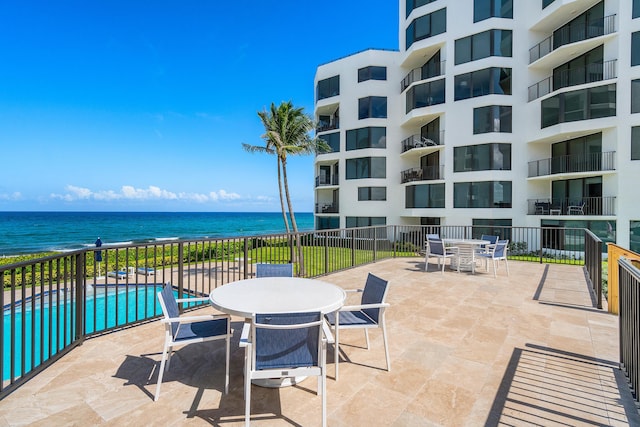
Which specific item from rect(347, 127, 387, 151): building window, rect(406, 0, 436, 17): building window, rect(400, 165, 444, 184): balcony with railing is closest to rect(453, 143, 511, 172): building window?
rect(400, 165, 444, 184): balcony with railing

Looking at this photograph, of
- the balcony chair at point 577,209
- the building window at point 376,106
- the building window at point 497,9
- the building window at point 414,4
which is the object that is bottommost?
the balcony chair at point 577,209

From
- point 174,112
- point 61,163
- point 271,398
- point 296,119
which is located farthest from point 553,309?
point 61,163

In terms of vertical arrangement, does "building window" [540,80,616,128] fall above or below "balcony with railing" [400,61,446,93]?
below

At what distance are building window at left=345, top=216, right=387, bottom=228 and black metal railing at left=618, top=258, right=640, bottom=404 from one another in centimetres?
1804

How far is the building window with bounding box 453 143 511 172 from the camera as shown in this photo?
16344 millimetres

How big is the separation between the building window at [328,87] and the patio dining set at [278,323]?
21327 mm

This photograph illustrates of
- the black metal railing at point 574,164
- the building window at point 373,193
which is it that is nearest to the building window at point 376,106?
the building window at point 373,193

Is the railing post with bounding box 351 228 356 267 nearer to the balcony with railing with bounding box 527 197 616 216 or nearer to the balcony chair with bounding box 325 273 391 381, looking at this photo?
the balcony chair with bounding box 325 273 391 381

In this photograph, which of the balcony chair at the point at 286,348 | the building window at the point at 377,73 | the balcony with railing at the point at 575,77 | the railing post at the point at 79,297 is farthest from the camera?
the building window at the point at 377,73

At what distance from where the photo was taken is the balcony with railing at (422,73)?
59.2 feet

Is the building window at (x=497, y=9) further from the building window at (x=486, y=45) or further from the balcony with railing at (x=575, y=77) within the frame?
the balcony with railing at (x=575, y=77)

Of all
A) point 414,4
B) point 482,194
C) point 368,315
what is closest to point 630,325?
point 368,315

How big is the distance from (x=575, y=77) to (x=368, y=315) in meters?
18.8

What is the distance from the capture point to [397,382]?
2.65 metres
